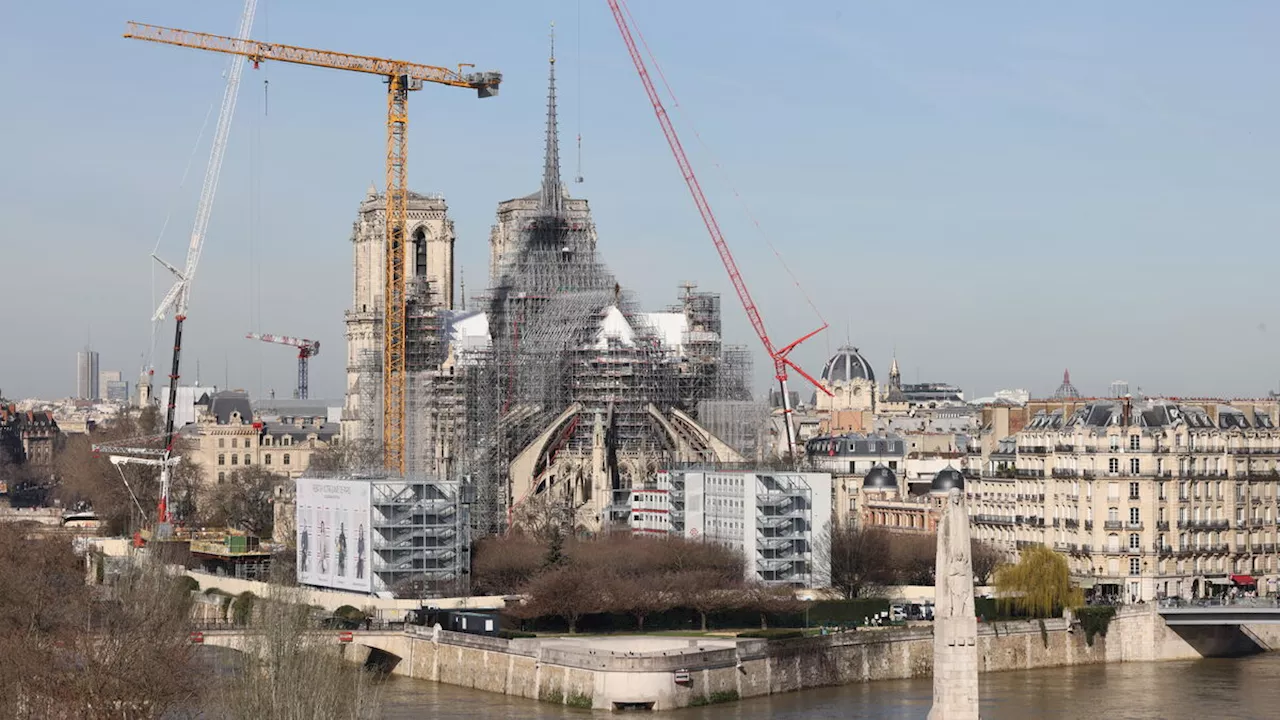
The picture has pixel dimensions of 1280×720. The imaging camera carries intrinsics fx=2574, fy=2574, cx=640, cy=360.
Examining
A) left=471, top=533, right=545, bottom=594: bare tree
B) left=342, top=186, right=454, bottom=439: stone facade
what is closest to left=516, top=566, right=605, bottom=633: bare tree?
left=471, top=533, right=545, bottom=594: bare tree

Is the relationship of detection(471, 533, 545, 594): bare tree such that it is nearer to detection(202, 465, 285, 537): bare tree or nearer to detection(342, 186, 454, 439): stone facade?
detection(202, 465, 285, 537): bare tree

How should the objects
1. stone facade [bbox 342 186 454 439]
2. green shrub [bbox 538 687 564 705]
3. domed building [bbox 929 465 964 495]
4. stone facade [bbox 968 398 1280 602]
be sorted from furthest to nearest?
stone facade [bbox 342 186 454 439], domed building [bbox 929 465 964 495], stone facade [bbox 968 398 1280 602], green shrub [bbox 538 687 564 705]

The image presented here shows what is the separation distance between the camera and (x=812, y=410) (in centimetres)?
16625

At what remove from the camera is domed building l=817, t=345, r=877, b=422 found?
166 meters

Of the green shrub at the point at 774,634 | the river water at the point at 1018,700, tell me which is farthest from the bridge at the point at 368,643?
the green shrub at the point at 774,634

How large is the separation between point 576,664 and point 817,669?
7468 millimetres

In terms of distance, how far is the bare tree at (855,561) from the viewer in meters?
80.4

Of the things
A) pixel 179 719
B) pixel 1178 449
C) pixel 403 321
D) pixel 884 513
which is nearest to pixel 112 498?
pixel 403 321

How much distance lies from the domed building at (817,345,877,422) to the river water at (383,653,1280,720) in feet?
301

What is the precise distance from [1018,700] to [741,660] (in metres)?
6.92

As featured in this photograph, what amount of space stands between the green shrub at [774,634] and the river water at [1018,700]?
2048 millimetres

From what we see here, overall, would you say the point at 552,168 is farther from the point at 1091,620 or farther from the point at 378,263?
the point at 1091,620

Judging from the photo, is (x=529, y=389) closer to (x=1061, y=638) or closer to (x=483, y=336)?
(x=483, y=336)

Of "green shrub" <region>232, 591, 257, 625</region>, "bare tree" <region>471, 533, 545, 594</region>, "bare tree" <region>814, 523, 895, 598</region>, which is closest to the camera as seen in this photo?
"green shrub" <region>232, 591, 257, 625</region>
